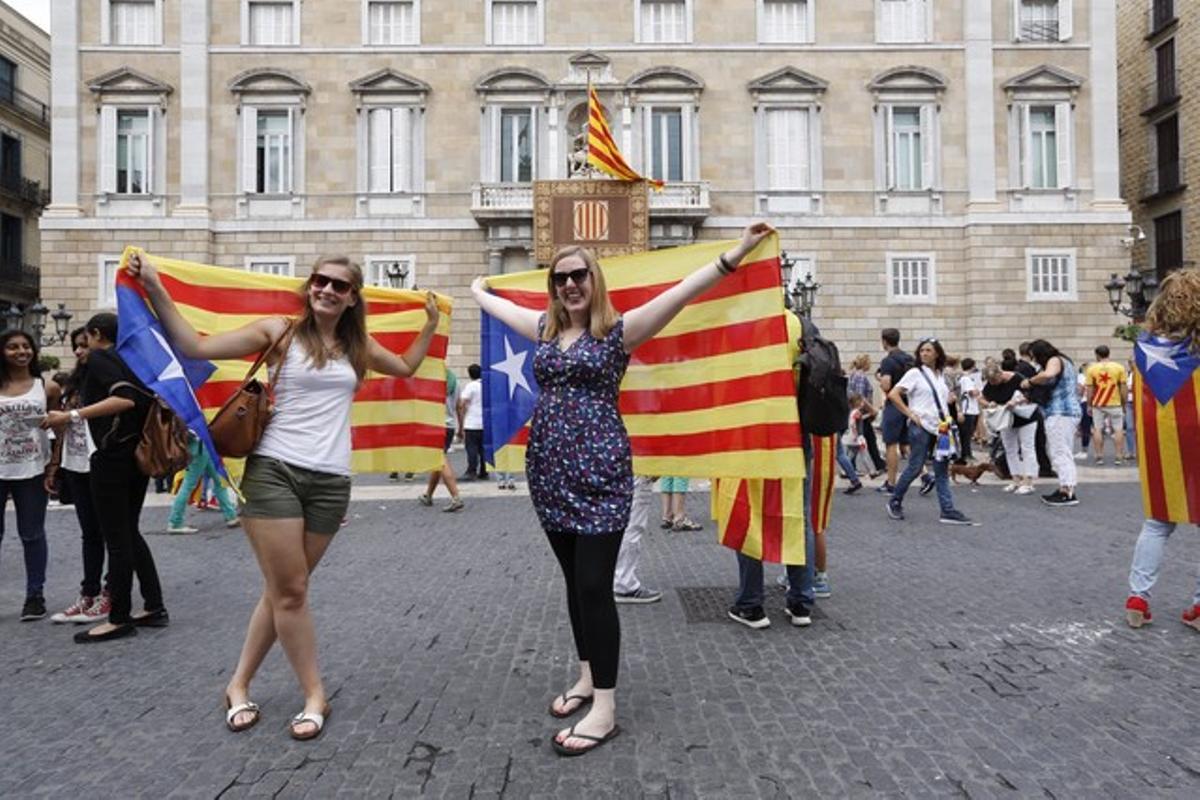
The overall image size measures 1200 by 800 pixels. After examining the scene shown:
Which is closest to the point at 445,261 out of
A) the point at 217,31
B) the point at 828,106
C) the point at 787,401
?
the point at 217,31

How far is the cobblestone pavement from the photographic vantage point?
3.03 meters

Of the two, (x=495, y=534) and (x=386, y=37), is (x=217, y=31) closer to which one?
(x=386, y=37)

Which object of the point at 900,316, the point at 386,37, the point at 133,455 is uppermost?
the point at 386,37

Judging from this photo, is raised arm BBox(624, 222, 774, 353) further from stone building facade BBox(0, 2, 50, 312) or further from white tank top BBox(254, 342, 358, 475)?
stone building facade BBox(0, 2, 50, 312)

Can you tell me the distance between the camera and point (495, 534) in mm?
8250

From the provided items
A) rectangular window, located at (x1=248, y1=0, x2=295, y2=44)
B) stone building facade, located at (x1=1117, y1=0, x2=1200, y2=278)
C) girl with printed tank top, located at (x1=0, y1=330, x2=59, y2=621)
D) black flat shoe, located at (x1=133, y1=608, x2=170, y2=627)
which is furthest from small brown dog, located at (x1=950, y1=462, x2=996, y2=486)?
stone building facade, located at (x1=1117, y1=0, x2=1200, y2=278)

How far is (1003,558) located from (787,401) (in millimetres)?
3765

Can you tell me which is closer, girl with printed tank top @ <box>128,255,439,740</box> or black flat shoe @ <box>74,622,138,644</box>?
girl with printed tank top @ <box>128,255,439,740</box>

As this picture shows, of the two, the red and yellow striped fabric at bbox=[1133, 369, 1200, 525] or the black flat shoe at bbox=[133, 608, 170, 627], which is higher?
the red and yellow striped fabric at bbox=[1133, 369, 1200, 525]

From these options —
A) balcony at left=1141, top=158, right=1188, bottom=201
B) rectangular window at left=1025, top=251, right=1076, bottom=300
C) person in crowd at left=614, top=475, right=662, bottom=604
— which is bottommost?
person in crowd at left=614, top=475, right=662, bottom=604

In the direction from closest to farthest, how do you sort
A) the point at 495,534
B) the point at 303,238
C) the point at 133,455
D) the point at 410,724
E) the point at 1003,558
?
the point at 410,724
the point at 133,455
the point at 1003,558
the point at 495,534
the point at 303,238

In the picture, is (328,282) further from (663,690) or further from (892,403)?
(892,403)

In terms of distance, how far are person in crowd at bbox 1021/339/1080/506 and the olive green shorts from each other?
8.71 meters

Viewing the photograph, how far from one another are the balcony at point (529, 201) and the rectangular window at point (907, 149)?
5.91m
